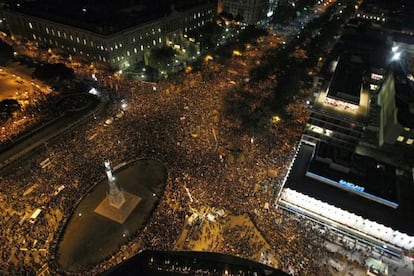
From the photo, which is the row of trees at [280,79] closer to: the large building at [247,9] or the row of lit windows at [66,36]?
the large building at [247,9]

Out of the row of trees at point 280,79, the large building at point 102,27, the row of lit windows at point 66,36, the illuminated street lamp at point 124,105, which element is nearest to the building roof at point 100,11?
the large building at point 102,27

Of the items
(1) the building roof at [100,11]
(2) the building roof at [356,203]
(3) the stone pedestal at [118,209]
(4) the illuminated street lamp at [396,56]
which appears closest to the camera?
(2) the building roof at [356,203]

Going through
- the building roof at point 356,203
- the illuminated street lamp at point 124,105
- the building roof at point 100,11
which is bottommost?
the illuminated street lamp at point 124,105

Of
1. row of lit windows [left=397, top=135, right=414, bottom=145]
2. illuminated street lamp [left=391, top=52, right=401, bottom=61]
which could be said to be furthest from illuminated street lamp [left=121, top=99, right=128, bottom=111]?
illuminated street lamp [left=391, top=52, right=401, bottom=61]

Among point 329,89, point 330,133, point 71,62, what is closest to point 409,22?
point 329,89

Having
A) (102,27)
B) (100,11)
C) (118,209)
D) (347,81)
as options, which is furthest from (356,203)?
(100,11)

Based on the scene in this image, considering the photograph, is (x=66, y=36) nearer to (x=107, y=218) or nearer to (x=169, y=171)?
(x=169, y=171)
